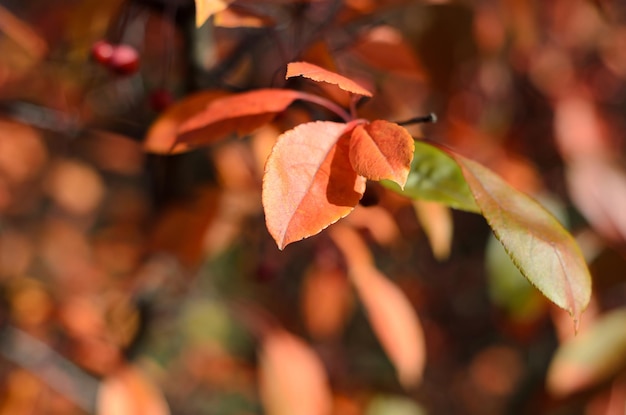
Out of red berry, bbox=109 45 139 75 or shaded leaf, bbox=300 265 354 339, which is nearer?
red berry, bbox=109 45 139 75

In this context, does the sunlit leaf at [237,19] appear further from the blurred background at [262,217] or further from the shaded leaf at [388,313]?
the shaded leaf at [388,313]

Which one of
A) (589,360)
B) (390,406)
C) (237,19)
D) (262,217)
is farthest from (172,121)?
(390,406)

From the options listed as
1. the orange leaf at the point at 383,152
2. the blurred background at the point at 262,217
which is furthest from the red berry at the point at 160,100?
the orange leaf at the point at 383,152

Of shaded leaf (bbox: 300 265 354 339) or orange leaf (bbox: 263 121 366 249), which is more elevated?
orange leaf (bbox: 263 121 366 249)

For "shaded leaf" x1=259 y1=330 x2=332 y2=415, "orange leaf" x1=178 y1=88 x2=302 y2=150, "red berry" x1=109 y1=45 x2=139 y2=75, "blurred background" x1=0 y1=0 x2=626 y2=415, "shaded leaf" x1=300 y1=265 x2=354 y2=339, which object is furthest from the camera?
"shaded leaf" x1=300 y1=265 x2=354 y2=339

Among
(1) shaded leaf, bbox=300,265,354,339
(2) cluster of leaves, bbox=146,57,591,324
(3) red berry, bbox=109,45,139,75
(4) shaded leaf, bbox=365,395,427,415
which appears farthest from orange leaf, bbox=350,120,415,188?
(4) shaded leaf, bbox=365,395,427,415

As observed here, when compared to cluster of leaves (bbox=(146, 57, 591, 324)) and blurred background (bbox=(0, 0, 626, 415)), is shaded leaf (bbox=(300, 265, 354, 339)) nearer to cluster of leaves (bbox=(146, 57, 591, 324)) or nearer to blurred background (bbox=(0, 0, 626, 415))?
blurred background (bbox=(0, 0, 626, 415))

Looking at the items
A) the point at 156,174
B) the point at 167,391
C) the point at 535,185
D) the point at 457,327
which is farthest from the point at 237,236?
the point at 167,391
